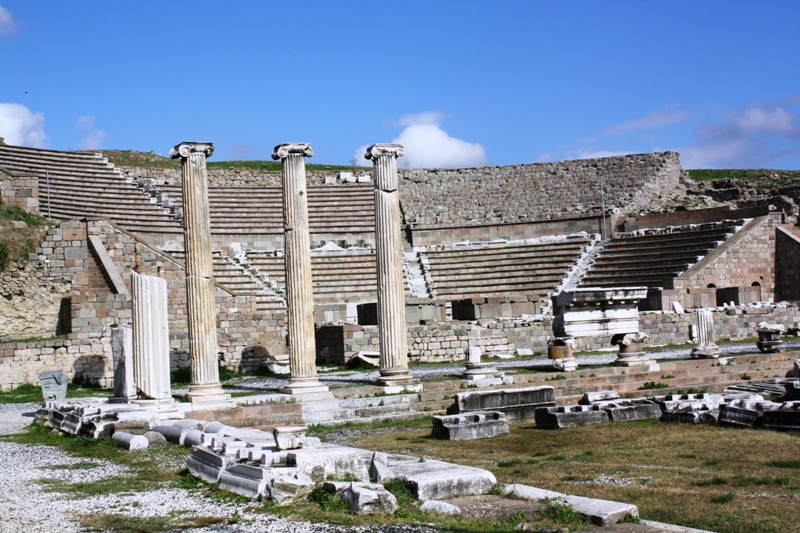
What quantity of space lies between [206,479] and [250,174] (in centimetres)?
3600

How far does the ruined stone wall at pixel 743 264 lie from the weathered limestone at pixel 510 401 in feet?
53.8

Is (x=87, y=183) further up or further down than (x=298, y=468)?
further up

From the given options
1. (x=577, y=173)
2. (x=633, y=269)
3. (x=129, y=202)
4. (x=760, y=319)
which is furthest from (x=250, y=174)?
(x=760, y=319)

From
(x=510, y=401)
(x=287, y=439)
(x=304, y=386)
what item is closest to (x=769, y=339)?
(x=510, y=401)

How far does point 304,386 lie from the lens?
629 inches

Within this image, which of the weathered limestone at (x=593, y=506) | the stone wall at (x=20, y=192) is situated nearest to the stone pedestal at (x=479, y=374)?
the weathered limestone at (x=593, y=506)

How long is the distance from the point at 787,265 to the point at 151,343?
2644 cm

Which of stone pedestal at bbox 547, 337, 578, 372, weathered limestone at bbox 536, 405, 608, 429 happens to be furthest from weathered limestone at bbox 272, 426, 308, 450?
stone pedestal at bbox 547, 337, 578, 372

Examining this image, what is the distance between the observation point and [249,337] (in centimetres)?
2369

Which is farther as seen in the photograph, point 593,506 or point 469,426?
point 469,426

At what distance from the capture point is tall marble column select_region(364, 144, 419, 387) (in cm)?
1705

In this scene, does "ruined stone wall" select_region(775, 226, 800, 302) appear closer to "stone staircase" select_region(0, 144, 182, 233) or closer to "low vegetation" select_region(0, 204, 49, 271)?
"stone staircase" select_region(0, 144, 182, 233)

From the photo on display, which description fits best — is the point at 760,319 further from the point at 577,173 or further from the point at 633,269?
the point at 577,173

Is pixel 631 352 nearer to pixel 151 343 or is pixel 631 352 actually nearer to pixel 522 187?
pixel 151 343
